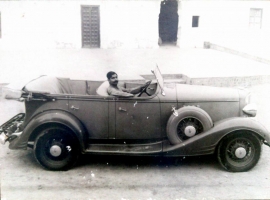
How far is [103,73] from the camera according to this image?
10703 millimetres

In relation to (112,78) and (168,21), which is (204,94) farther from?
(168,21)

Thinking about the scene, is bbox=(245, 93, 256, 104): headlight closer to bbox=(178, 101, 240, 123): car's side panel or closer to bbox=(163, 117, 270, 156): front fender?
bbox=(178, 101, 240, 123): car's side panel

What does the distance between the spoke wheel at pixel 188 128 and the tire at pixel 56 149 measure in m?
1.60

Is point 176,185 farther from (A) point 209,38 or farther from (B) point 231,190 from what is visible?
(A) point 209,38

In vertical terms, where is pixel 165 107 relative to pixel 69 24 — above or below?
below

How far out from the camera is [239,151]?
4.74m

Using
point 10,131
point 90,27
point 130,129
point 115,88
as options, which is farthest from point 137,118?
point 90,27

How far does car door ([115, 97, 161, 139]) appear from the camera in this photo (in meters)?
4.86

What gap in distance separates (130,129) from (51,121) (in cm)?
120

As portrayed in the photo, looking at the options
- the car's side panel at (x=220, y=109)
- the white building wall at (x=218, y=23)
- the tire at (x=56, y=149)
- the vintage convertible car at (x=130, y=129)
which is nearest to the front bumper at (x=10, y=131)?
the vintage convertible car at (x=130, y=129)

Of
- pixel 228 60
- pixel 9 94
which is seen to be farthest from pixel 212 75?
pixel 9 94

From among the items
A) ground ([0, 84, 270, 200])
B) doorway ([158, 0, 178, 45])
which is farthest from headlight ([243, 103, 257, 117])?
doorway ([158, 0, 178, 45])

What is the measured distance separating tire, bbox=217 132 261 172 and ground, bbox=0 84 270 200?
127 mm

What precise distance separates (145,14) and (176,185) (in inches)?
546
